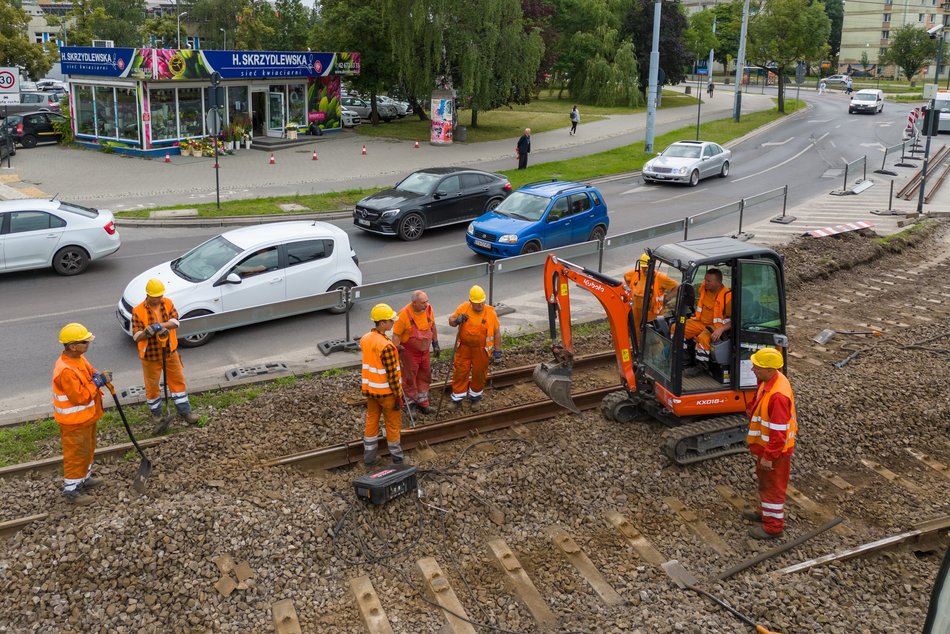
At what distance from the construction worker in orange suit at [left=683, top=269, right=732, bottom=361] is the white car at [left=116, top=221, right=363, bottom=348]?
5.61m

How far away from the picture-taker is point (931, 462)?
33.8ft

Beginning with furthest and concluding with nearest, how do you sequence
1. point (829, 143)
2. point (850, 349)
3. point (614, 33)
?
point (614, 33) < point (829, 143) < point (850, 349)

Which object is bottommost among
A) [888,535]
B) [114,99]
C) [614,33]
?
[888,535]

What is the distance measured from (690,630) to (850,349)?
8365 millimetres

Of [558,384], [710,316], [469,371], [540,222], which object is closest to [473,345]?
[469,371]

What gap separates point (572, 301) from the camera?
16484mm

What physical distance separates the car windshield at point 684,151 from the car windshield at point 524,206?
520 inches

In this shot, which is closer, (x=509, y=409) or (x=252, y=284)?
(x=509, y=409)

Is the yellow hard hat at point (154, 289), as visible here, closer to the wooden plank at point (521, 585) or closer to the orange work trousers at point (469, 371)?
the orange work trousers at point (469, 371)

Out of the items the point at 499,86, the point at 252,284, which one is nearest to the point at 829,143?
the point at 499,86

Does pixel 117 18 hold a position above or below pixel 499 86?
above

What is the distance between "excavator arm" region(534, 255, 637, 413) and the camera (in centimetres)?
990

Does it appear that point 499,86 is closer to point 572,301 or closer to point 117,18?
point 572,301

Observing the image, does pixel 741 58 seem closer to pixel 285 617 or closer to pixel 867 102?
pixel 867 102
